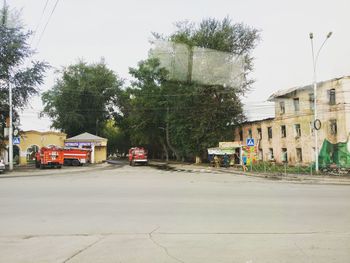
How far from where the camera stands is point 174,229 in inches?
329

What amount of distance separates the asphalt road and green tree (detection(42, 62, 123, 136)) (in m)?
54.8

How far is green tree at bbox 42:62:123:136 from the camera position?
66688mm

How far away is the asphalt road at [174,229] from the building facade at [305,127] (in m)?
20.0

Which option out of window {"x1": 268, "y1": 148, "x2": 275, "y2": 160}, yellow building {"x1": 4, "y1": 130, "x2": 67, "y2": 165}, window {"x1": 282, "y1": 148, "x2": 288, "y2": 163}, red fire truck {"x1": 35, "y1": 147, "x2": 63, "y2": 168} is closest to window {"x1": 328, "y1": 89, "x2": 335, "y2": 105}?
window {"x1": 282, "y1": 148, "x2": 288, "y2": 163}

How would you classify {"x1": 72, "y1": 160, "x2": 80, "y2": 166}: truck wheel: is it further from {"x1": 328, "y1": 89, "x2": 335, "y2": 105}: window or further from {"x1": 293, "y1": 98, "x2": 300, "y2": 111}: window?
{"x1": 328, "y1": 89, "x2": 335, "y2": 105}: window

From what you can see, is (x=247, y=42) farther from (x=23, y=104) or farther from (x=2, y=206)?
(x=2, y=206)

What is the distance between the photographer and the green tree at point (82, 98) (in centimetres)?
6669

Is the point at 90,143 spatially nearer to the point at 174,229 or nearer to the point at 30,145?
the point at 30,145

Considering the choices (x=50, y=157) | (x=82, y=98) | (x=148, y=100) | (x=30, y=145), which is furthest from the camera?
(x=82, y=98)

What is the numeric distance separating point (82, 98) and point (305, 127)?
135 ft

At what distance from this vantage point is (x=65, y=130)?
67.9 metres

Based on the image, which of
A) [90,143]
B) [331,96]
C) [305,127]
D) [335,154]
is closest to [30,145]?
[90,143]

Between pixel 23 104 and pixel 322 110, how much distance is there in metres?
30.1

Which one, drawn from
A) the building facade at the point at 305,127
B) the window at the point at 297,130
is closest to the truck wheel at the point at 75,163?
the building facade at the point at 305,127
